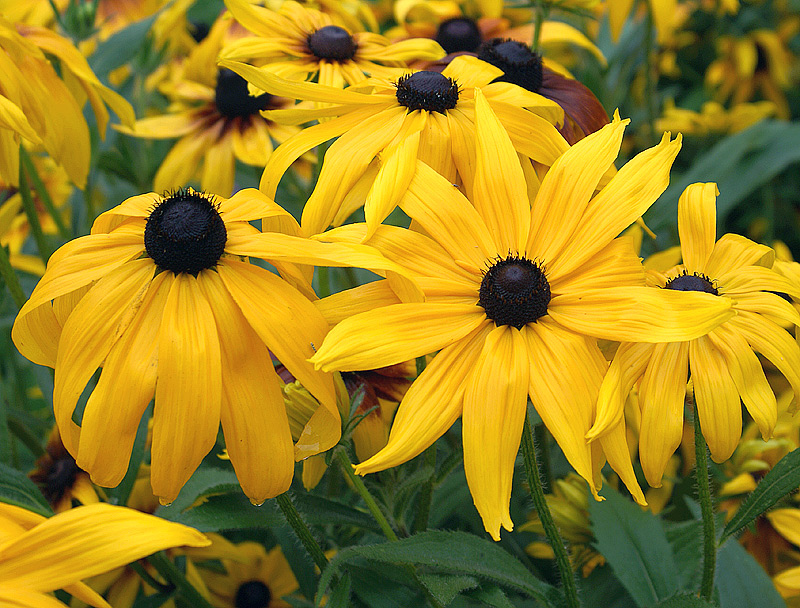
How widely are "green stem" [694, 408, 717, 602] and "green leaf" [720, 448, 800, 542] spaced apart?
0.09ft

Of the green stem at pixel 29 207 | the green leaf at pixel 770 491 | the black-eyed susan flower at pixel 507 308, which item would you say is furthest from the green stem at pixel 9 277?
the green leaf at pixel 770 491

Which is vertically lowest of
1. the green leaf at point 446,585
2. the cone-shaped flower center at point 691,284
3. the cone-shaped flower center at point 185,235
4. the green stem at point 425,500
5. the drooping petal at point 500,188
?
the green leaf at point 446,585

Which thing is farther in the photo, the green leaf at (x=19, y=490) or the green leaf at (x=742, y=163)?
the green leaf at (x=742, y=163)

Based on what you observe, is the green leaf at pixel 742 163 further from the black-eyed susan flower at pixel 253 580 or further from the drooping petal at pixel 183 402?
the drooping petal at pixel 183 402

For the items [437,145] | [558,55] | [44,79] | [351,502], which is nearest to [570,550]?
[351,502]

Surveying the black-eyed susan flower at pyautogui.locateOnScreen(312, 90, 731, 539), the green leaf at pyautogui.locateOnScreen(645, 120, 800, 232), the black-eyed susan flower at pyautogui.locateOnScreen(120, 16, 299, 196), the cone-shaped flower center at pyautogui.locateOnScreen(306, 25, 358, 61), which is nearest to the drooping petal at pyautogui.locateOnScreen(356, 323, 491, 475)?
the black-eyed susan flower at pyautogui.locateOnScreen(312, 90, 731, 539)

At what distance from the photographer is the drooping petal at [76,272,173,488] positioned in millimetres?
577

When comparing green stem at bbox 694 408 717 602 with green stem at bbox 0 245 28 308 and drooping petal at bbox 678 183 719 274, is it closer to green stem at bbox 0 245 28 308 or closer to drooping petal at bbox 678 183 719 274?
drooping petal at bbox 678 183 719 274

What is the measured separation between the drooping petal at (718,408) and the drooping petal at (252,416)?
0.32 meters

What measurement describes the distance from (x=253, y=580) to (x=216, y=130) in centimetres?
70

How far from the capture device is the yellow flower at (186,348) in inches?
22.6

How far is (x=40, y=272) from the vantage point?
1.20 metres

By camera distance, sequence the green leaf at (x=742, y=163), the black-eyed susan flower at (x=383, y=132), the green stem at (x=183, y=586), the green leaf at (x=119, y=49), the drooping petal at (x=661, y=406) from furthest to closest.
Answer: the green leaf at (x=742, y=163)
the green leaf at (x=119, y=49)
the green stem at (x=183, y=586)
the black-eyed susan flower at (x=383, y=132)
the drooping petal at (x=661, y=406)

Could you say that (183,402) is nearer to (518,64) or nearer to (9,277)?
(9,277)
